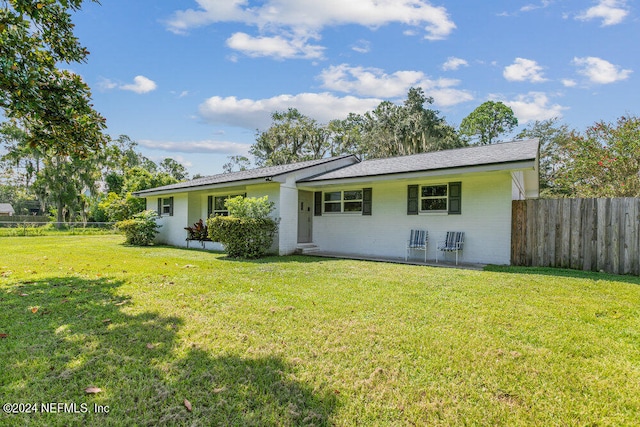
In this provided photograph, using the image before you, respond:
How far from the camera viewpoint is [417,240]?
10.6m

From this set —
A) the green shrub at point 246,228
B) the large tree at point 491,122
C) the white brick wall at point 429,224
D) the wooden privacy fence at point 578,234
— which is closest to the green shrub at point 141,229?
the green shrub at point 246,228

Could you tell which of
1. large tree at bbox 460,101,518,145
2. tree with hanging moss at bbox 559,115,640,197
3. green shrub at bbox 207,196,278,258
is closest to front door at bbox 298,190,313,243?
green shrub at bbox 207,196,278,258

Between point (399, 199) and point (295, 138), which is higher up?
point (295, 138)

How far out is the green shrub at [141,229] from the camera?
625 inches

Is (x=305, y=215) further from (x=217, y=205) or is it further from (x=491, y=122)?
(x=491, y=122)

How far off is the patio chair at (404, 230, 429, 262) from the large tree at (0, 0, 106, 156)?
8893 millimetres

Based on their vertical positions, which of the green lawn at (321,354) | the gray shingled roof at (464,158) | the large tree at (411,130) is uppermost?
the large tree at (411,130)

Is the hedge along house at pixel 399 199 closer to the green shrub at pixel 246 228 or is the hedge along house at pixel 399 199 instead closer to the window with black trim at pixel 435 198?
the window with black trim at pixel 435 198

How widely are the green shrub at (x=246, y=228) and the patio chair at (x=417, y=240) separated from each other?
15.3 ft

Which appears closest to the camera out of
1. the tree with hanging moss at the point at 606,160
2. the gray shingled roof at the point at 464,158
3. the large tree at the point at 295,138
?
the gray shingled roof at the point at 464,158

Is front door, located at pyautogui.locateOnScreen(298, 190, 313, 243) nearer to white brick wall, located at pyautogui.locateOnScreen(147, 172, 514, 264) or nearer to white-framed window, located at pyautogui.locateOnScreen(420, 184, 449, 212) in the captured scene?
white brick wall, located at pyautogui.locateOnScreen(147, 172, 514, 264)

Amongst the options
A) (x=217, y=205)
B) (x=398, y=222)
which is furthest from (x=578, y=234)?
(x=217, y=205)

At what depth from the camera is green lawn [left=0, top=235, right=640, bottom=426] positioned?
2.34 meters

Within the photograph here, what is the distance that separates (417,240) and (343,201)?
11.2 feet
